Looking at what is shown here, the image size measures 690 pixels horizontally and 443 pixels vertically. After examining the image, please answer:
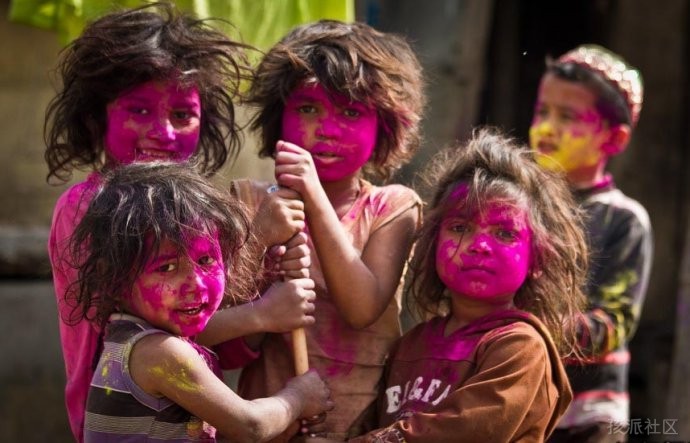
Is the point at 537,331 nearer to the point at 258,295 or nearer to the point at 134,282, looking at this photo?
the point at 258,295

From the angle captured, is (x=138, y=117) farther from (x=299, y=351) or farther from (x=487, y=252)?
(x=487, y=252)

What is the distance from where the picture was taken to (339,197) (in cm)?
342

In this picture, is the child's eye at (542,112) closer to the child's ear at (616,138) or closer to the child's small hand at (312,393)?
the child's ear at (616,138)

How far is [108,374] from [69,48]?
1.14 meters

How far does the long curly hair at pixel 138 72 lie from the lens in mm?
3283

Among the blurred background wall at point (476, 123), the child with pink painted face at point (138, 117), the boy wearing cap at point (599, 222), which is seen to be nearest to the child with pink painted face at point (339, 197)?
the child with pink painted face at point (138, 117)

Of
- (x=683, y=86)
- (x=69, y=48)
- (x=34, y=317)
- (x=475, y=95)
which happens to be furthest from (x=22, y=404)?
(x=683, y=86)

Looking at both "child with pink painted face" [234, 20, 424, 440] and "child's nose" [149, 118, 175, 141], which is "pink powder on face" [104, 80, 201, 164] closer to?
"child's nose" [149, 118, 175, 141]

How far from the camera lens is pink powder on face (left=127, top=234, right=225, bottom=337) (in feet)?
9.20

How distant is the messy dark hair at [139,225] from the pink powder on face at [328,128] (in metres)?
0.36

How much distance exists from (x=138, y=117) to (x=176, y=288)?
66cm

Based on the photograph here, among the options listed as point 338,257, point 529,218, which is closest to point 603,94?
point 529,218

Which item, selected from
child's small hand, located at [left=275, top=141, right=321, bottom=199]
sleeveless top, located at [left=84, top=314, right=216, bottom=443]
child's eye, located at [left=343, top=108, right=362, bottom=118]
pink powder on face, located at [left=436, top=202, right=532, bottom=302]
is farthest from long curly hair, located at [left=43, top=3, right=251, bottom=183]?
pink powder on face, located at [left=436, top=202, right=532, bottom=302]

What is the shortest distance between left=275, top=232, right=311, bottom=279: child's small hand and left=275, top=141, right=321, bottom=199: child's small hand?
125 millimetres
